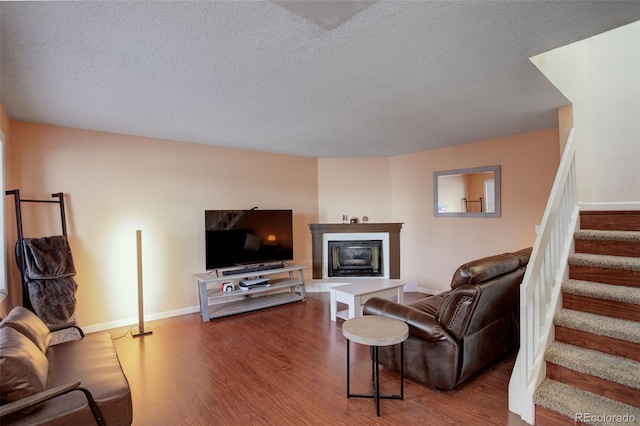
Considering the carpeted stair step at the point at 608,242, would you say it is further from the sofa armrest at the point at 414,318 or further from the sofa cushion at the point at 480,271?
the sofa armrest at the point at 414,318

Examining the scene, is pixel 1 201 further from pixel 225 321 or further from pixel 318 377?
pixel 318 377

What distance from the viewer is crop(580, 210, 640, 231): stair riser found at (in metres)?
2.70

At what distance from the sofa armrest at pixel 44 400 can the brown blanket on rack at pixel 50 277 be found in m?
2.04

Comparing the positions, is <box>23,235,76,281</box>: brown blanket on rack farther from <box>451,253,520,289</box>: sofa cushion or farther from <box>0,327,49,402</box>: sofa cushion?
<box>451,253,520,289</box>: sofa cushion

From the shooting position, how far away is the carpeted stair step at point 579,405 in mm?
1759

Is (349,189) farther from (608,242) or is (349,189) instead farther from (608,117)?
(608,242)

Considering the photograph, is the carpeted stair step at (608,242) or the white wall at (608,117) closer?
the carpeted stair step at (608,242)

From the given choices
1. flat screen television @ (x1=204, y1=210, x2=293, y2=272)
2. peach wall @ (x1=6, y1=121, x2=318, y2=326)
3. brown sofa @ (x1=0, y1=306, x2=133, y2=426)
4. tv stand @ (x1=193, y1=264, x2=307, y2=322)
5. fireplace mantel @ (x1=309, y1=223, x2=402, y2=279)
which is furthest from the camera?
fireplace mantel @ (x1=309, y1=223, x2=402, y2=279)

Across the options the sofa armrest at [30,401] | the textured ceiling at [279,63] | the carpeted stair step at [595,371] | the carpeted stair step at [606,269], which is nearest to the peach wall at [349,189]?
the textured ceiling at [279,63]

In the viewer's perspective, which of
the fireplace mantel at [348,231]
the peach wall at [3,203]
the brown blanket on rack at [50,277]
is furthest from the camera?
the fireplace mantel at [348,231]

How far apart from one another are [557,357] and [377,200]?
392cm

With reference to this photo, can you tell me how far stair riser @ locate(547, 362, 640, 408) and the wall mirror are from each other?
279 cm

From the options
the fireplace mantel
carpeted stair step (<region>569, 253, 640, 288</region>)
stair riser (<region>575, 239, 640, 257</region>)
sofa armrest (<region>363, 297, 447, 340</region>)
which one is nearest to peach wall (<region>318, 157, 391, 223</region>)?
the fireplace mantel

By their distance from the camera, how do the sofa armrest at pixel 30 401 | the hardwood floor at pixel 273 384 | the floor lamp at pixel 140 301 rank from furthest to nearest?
1. the floor lamp at pixel 140 301
2. the hardwood floor at pixel 273 384
3. the sofa armrest at pixel 30 401
